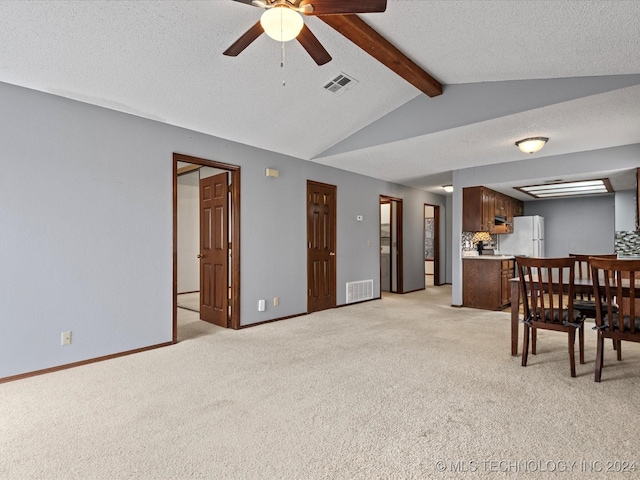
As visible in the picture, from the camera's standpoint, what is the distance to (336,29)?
2795 mm

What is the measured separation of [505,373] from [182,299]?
5.72m

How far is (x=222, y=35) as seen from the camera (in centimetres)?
288

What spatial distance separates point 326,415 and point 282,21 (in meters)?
2.36

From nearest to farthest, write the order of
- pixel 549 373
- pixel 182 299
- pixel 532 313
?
1. pixel 549 373
2. pixel 532 313
3. pixel 182 299

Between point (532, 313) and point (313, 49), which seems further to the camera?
point (532, 313)

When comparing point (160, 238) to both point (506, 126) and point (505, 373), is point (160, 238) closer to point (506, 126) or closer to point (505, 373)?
point (505, 373)

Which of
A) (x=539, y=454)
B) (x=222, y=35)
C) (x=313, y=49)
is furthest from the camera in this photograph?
(x=222, y=35)

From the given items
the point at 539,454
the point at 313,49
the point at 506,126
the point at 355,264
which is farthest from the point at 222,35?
the point at 355,264

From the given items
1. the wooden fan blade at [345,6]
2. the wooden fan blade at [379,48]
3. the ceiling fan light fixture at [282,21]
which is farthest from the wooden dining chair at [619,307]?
the ceiling fan light fixture at [282,21]

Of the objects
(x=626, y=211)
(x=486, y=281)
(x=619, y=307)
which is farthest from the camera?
(x=626, y=211)

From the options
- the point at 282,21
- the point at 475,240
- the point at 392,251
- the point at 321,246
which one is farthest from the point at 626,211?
the point at 282,21

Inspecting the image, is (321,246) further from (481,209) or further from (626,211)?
(626,211)

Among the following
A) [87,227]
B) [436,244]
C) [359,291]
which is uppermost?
[87,227]

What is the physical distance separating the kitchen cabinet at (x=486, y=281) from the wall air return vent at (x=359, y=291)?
1606 millimetres
